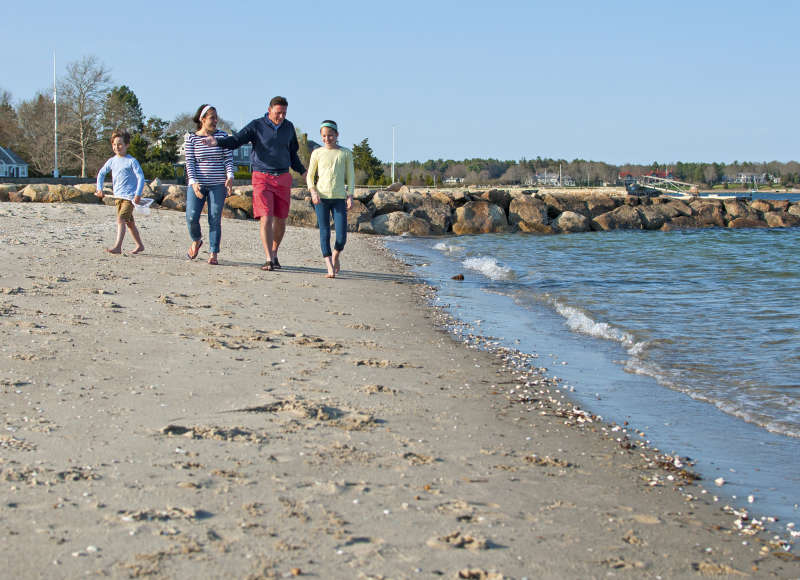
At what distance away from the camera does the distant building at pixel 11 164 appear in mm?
62275

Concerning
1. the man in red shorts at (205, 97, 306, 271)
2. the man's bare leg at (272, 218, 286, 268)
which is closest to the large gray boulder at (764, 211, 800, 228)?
the man's bare leg at (272, 218, 286, 268)

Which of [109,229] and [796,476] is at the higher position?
[109,229]

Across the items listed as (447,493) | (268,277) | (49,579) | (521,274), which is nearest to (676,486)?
(447,493)

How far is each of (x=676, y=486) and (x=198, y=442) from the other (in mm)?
2006

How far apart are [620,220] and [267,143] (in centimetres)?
2468

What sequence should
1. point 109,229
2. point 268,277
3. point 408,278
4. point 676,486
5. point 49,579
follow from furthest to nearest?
point 109,229
point 408,278
point 268,277
point 676,486
point 49,579

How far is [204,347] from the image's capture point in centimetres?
504

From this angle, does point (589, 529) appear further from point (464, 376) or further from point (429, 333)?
point (429, 333)

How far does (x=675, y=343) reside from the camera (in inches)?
264

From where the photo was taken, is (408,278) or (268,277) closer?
(268,277)

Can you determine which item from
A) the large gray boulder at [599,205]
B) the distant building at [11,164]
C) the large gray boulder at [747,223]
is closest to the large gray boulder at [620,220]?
the large gray boulder at [599,205]

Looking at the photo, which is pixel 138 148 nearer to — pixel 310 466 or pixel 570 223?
pixel 570 223

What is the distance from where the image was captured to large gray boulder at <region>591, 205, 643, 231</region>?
99.5ft

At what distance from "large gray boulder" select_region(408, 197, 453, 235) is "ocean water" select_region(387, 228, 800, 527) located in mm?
9883
